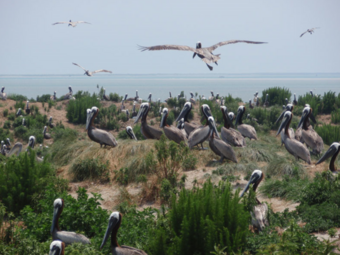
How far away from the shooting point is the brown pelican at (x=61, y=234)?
506 centimetres

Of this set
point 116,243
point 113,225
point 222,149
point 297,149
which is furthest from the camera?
point 297,149

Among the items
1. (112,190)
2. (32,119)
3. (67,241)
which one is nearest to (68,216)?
(67,241)

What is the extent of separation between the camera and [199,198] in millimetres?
4660

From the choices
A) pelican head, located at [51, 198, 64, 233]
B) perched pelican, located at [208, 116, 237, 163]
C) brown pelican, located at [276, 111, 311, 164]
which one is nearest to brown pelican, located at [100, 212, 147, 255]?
pelican head, located at [51, 198, 64, 233]

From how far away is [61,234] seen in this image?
5184 mm

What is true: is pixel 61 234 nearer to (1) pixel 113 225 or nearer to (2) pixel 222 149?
(1) pixel 113 225

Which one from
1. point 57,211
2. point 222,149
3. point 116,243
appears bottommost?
point 116,243

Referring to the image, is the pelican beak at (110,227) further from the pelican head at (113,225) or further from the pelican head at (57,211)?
the pelican head at (57,211)

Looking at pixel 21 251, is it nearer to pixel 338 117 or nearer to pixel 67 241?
pixel 67 241

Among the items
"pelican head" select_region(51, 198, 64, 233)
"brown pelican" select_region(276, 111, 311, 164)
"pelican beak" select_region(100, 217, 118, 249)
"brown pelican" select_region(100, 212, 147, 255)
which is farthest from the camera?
"brown pelican" select_region(276, 111, 311, 164)

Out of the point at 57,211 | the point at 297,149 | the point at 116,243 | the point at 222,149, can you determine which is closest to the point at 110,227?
the point at 116,243

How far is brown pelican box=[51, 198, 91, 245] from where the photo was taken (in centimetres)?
506

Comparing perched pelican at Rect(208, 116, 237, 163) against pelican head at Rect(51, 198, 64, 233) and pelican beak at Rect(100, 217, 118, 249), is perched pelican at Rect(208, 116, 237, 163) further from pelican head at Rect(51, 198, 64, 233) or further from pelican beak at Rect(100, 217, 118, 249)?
pelican beak at Rect(100, 217, 118, 249)

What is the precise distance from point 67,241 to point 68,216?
2.10 feet
